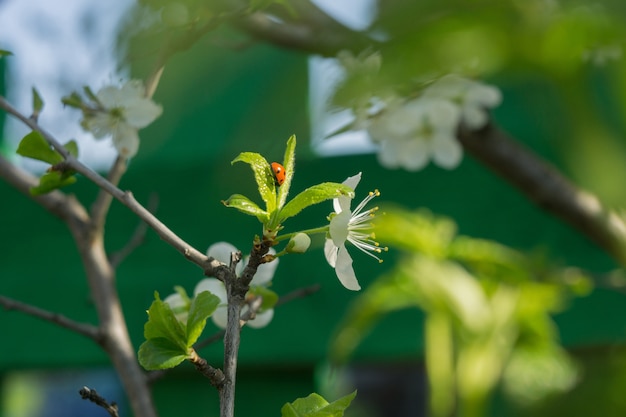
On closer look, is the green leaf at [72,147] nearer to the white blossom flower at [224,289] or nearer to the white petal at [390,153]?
the white blossom flower at [224,289]

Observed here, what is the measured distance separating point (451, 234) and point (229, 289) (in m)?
1.63

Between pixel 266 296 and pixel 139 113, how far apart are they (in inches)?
6.4

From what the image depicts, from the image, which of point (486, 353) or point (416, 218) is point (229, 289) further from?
point (486, 353)

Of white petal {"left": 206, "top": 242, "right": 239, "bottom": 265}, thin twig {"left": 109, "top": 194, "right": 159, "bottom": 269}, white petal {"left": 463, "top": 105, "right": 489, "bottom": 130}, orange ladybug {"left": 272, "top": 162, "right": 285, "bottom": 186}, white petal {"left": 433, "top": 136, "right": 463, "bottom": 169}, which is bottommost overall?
white petal {"left": 433, "top": 136, "right": 463, "bottom": 169}

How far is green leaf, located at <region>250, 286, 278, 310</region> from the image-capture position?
0.49 m

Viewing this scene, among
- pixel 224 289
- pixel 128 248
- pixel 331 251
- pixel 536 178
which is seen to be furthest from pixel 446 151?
pixel 331 251

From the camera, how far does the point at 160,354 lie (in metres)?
0.33

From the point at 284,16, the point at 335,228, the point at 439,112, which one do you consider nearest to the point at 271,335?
the point at 439,112

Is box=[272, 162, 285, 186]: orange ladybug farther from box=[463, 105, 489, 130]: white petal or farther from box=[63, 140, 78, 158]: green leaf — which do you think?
box=[463, 105, 489, 130]: white petal

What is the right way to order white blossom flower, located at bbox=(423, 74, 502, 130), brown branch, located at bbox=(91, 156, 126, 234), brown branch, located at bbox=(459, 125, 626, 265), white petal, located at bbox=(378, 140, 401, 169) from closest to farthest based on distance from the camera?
1. brown branch, located at bbox=(91, 156, 126, 234)
2. white blossom flower, located at bbox=(423, 74, 502, 130)
3. brown branch, located at bbox=(459, 125, 626, 265)
4. white petal, located at bbox=(378, 140, 401, 169)

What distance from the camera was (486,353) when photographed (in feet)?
6.36

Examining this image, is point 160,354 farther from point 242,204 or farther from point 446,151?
point 446,151

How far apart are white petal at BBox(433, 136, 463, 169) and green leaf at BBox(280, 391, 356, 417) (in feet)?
2.10

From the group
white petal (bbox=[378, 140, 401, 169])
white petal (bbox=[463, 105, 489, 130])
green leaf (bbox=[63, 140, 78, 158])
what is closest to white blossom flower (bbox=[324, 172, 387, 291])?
green leaf (bbox=[63, 140, 78, 158])
